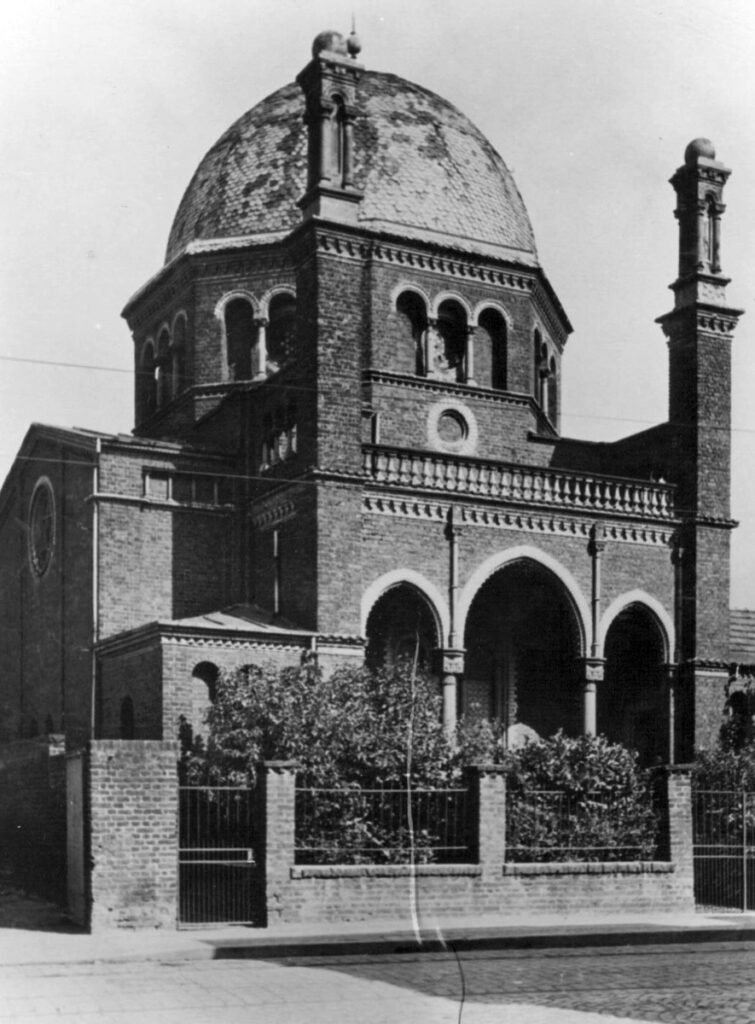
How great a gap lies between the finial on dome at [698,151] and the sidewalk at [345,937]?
1620cm

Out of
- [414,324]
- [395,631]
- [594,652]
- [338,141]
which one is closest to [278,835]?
[395,631]

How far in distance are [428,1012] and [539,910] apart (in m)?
6.81

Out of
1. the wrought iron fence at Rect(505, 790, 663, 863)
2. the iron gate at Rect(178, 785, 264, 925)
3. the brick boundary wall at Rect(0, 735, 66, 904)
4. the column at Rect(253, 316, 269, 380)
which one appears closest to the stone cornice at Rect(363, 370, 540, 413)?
the column at Rect(253, 316, 269, 380)

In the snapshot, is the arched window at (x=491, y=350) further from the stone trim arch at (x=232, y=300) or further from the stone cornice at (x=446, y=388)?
the stone trim arch at (x=232, y=300)

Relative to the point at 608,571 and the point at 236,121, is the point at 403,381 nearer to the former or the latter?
the point at 608,571

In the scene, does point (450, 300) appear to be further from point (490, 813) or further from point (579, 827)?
point (490, 813)

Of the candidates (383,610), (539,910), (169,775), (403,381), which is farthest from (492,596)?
(169,775)

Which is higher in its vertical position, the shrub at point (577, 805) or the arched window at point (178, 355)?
the arched window at point (178, 355)

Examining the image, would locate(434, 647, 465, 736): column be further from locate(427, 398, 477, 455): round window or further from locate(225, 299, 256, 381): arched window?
locate(225, 299, 256, 381): arched window

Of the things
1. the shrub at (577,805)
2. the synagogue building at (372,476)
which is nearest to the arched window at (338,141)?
the synagogue building at (372,476)

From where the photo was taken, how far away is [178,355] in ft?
102

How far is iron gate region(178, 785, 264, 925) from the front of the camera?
15609 mm

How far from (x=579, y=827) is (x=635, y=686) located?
9680 millimetres

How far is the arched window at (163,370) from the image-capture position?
31688mm
